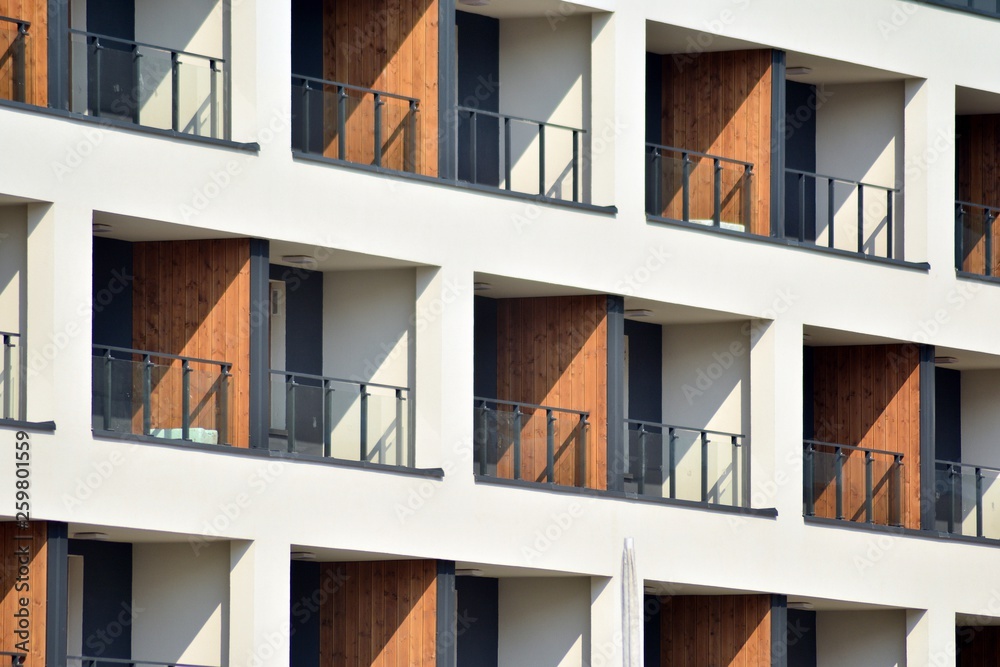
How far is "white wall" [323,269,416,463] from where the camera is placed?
108ft

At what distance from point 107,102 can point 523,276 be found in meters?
6.80

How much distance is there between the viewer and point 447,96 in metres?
33.1

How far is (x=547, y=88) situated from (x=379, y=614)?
8.56 meters

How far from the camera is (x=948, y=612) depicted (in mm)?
38281

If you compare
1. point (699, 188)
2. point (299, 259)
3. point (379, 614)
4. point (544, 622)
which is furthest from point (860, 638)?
point (299, 259)

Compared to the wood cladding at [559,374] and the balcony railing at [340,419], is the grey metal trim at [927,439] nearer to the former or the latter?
the wood cladding at [559,374]

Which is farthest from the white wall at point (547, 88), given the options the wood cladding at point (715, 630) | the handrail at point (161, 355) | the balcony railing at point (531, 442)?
the wood cladding at point (715, 630)

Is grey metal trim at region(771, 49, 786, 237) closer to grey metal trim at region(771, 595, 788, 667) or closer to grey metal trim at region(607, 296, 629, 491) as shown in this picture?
grey metal trim at region(607, 296, 629, 491)

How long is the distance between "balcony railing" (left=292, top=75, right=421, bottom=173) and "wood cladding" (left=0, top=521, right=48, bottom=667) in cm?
713

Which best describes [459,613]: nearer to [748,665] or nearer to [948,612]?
[748,665]

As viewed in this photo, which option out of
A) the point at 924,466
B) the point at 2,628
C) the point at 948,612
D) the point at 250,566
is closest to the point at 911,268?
the point at 924,466

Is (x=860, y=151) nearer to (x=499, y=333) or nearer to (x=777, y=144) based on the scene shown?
(x=777, y=144)

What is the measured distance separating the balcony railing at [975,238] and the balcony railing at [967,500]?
336 centimetres

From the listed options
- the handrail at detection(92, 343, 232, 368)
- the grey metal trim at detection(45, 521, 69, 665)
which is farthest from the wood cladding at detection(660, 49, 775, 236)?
the grey metal trim at detection(45, 521, 69, 665)
